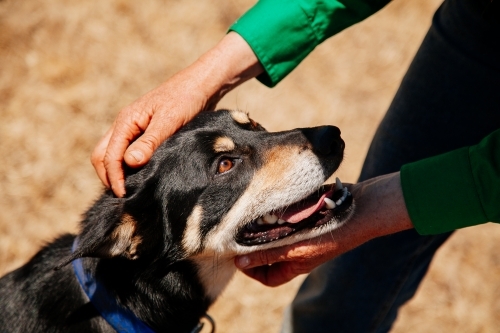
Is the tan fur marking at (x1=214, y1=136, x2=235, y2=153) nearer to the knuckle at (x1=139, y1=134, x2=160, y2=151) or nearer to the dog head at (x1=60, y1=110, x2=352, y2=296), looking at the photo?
the dog head at (x1=60, y1=110, x2=352, y2=296)

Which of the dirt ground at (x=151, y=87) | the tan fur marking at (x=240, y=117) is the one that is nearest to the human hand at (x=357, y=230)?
the tan fur marking at (x=240, y=117)

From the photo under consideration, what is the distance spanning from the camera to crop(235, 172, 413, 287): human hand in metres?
2.24

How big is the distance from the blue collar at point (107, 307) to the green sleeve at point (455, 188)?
4.54 feet

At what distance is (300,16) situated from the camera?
269 centimetres

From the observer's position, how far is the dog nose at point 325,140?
96.3 inches

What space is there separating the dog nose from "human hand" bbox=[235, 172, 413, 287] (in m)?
0.24

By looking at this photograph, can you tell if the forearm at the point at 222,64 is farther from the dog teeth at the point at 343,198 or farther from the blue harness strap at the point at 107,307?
the blue harness strap at the point at 107,307

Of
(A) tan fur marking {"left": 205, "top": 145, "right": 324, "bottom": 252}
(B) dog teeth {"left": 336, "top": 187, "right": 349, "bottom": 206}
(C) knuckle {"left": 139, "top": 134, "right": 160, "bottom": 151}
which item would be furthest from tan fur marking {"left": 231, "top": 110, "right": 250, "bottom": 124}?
(B) dog teeth {"left": 336, "top": 187, "right": 349, "bottom": 206}

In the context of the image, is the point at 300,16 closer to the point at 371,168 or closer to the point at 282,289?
the point at 371,168

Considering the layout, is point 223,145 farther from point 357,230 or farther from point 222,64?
point 357,230

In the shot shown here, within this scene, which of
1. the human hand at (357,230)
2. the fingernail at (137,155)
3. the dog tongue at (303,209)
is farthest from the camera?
the dog tongue at (303,209)

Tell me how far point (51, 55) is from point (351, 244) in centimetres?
384

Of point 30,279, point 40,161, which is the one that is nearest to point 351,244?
point 30,279

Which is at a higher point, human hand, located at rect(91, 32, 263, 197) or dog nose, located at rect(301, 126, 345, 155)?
human hand, located at rect(91, 32, 263, 197)
